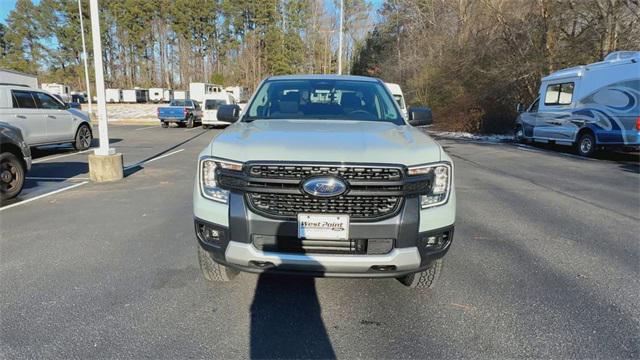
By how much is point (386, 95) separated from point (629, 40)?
17.0 metres

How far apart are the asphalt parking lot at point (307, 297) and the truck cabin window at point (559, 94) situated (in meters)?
8.77

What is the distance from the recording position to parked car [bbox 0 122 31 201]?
6477mm

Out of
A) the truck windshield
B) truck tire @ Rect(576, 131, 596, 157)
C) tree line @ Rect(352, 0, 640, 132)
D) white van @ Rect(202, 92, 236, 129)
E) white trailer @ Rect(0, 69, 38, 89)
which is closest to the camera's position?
the truck windshield

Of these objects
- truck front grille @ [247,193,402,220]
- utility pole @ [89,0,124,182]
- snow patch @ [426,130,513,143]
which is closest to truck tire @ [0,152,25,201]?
utility pole @ [89,0,124,182]

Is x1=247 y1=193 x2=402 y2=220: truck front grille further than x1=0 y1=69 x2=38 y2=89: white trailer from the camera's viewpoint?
No

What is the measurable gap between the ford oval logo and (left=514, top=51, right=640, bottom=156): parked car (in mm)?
11965

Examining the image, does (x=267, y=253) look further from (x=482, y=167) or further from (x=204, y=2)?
(x=204, y=2)

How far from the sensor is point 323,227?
2693mm

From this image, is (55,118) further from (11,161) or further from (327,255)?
(327,255)

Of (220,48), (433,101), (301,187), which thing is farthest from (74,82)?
(301,187)

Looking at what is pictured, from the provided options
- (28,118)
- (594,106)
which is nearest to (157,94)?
(28,118)

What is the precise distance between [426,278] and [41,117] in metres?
11.9

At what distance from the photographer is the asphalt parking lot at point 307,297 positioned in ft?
8.99

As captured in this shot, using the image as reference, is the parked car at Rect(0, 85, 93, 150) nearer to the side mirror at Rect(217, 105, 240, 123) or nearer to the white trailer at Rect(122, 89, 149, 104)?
the side mirror at Rect(217, 105, 240, 123)
